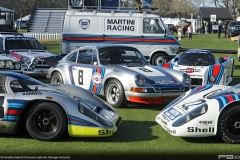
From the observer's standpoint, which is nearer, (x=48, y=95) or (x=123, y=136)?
(x=48, y=95)

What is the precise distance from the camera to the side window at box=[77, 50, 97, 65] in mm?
10222

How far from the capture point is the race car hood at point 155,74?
9117 millimetres

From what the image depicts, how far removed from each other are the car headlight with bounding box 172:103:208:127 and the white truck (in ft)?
37.4

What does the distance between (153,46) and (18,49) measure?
229 inches

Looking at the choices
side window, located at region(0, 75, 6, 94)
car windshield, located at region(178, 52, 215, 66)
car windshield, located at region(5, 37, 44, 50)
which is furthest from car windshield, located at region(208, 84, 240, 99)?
car windshield, located at region(5, 37, 44, 50)

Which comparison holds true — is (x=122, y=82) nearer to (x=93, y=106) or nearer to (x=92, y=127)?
(x=93, y=106)

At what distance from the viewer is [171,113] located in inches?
262

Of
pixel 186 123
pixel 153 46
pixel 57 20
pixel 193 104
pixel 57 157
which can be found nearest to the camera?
pixel 57 157

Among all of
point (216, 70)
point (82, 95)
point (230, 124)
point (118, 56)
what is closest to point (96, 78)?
point (118, 56)

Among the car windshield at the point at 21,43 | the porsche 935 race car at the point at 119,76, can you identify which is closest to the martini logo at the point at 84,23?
the car windshield at the point at 21,43

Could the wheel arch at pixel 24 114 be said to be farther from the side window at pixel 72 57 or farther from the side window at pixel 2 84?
the side window at pixel 72 57

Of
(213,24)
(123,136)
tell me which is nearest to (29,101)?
(123,136)

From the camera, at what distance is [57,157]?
17.7 ft

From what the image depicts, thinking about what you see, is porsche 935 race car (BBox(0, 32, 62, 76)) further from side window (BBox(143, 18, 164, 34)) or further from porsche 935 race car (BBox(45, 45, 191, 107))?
side window (BBox(143, 18, 164, 34))
